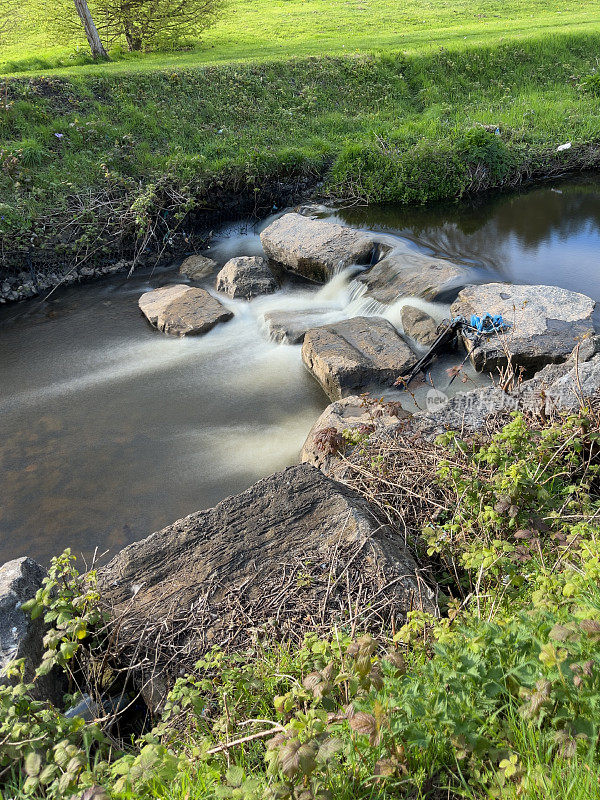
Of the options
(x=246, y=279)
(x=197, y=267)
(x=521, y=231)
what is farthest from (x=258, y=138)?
(x=521, y=231)

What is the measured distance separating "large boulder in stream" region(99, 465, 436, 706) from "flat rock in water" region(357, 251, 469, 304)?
5.02 m

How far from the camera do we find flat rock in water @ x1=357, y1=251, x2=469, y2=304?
8.24 meters

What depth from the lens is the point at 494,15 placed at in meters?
21.3

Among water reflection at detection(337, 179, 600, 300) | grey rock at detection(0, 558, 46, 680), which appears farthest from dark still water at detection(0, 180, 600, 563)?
grey rock at detection(0, 558, 46, 680)

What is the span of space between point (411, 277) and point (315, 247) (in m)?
1.83

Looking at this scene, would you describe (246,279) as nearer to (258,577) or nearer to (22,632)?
(258,577)

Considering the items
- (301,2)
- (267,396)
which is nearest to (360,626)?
(267,396)

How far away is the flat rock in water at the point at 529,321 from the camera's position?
6555 mm

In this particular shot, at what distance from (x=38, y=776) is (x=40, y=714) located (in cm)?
25

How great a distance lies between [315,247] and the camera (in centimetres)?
959

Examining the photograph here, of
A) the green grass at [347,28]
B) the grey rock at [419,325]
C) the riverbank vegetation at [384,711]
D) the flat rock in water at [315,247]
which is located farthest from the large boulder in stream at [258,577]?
the green grass at [347,28]

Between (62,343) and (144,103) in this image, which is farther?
(144,103)

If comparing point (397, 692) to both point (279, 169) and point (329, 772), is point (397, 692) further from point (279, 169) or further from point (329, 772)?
point (279, 169)

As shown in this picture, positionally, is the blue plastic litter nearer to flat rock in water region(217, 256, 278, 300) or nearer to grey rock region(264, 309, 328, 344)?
grey rock region(264, 309, 328, 344)
